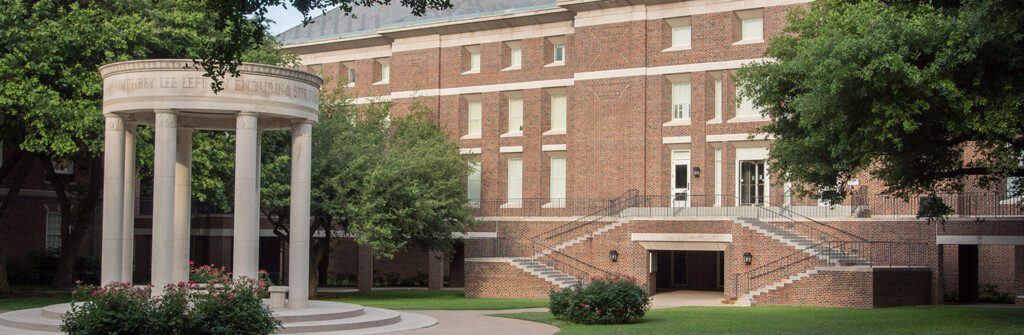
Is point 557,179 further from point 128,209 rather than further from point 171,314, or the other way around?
point 171,314

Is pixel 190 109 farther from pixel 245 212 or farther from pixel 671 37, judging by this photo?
pixel 671 37

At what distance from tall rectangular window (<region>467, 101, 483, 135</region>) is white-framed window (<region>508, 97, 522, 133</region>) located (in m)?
1.37

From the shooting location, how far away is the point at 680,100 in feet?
154

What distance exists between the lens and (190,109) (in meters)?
26.1

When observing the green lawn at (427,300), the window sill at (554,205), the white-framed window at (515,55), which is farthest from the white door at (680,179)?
the green lawn at (427,300)

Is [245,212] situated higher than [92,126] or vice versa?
[92,126]

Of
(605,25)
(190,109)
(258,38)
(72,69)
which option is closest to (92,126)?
(72,69)

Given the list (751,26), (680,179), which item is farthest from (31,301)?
(751,26)

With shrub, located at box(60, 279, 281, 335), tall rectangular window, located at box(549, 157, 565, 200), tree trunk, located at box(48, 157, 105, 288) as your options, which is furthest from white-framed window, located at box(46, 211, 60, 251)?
shrub, located at box(60, 279, 281, 335)

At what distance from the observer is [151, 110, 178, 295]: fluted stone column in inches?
1011

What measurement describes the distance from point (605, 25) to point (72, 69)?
69.6ft

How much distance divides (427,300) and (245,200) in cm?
1477

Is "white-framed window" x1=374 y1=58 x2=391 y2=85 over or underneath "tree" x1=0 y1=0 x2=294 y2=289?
over

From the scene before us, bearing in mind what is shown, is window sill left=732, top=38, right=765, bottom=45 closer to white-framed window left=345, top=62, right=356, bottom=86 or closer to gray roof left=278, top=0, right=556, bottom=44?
gray roof left=278, top=0, right=556, bottom=44
